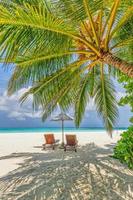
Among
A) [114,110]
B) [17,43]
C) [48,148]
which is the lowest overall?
[48,148]

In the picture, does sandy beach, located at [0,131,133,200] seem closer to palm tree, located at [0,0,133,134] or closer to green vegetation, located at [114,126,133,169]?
green vegetation, located at [114,126,133,169]

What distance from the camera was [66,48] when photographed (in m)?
6.28

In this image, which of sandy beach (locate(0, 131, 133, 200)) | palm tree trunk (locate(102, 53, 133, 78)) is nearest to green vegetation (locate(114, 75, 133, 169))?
sandy beach (locate(0, 131, 133, 200))

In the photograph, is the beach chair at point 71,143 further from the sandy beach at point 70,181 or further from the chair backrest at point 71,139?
the sandy beach at point 70,181

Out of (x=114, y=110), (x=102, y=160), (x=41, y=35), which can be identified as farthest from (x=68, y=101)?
(x=41, y=35)

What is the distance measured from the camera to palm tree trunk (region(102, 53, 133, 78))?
488cm

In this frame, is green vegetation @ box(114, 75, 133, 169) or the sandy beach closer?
the sandy beach

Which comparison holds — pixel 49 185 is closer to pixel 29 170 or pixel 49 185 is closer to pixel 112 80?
pixel 29 170

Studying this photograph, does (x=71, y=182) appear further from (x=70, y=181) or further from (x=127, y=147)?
(x=127, y=147)

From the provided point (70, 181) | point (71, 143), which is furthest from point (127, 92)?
point (71, 143)

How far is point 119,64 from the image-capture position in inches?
201

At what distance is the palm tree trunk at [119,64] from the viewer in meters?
4.88

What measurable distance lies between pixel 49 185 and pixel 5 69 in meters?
3.18

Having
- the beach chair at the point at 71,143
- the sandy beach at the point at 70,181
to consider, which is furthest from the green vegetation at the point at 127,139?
the beach chair at the point at 71,143
